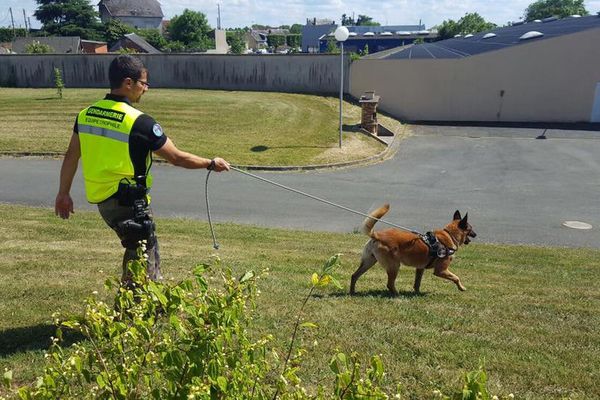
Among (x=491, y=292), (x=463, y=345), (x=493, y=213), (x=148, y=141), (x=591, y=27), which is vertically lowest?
(x=493, y=213)

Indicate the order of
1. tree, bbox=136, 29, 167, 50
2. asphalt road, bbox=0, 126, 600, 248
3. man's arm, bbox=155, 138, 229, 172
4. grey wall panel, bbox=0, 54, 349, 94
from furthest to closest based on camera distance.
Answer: tree, bbox=136, 29, 167, 50 < grey wall panel, bbox=0, 54, 349, 94 < asphalt road, bbox=0, 126, 600, 248 < man's arm, bbox=155, 138, 229, 172

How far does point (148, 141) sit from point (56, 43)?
232 feet

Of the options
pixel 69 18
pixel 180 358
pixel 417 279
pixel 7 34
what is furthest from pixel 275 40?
pixel 180 358

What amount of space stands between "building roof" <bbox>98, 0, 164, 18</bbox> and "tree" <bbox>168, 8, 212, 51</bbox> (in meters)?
31.9

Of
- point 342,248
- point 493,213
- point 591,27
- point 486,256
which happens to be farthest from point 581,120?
point 342,248

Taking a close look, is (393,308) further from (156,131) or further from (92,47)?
(92,47)

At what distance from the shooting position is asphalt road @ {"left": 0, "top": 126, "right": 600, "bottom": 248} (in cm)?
1298

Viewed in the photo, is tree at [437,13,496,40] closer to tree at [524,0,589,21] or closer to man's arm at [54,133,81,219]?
tree at [524,0,589,21]

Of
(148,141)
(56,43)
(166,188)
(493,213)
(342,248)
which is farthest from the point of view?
(56,43)

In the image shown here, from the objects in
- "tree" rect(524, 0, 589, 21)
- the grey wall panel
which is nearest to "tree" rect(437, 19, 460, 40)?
"tree" rect(524, 0, 589, 21)

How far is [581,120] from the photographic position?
27688mm

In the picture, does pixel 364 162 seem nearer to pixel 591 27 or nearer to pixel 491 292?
pixel 491 292

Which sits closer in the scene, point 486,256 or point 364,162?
point 486,256

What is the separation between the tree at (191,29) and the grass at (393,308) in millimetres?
74270
